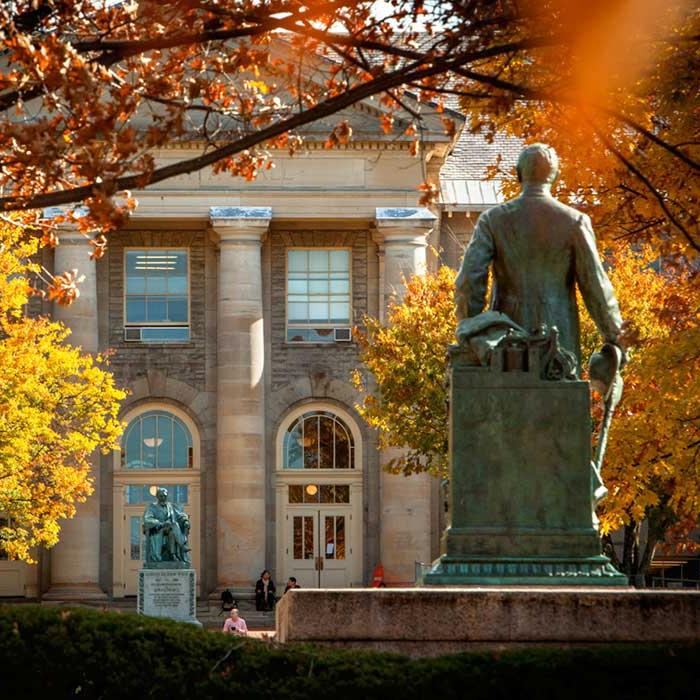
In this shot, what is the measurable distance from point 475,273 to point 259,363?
4391 centimetres

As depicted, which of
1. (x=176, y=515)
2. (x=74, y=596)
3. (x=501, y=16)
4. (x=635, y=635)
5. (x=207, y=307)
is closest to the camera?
(x=635, y=635)

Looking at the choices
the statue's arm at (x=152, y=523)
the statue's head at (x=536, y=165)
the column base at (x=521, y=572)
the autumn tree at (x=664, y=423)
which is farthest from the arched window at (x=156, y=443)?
the column base at (x=521, y=572)

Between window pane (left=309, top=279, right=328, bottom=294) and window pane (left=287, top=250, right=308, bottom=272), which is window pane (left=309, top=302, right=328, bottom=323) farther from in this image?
window pane (left=287, top=250, right=308, bottom=272)

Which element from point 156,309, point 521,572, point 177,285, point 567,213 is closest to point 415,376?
point 177,285

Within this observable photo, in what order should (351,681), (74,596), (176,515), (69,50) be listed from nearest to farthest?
(351,681) < (69,50) < (176,515) < (74,596)

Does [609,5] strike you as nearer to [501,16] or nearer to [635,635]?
[501,16]

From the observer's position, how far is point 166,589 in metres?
42.7

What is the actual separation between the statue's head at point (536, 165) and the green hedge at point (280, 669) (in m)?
3.57

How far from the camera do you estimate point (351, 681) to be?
36.8ft

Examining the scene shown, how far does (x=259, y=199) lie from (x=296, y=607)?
1812 inches

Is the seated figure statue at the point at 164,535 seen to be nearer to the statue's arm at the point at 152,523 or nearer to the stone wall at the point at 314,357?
the statue's arm at the point at 152,523

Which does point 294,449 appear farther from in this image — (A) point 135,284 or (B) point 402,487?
(A) point 135,284

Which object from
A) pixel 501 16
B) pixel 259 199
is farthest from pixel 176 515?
pixel 501 16

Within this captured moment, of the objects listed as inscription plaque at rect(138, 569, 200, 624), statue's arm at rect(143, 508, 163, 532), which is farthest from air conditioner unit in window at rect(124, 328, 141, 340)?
inscription plaque at rect(138, 569, 200, 624)
